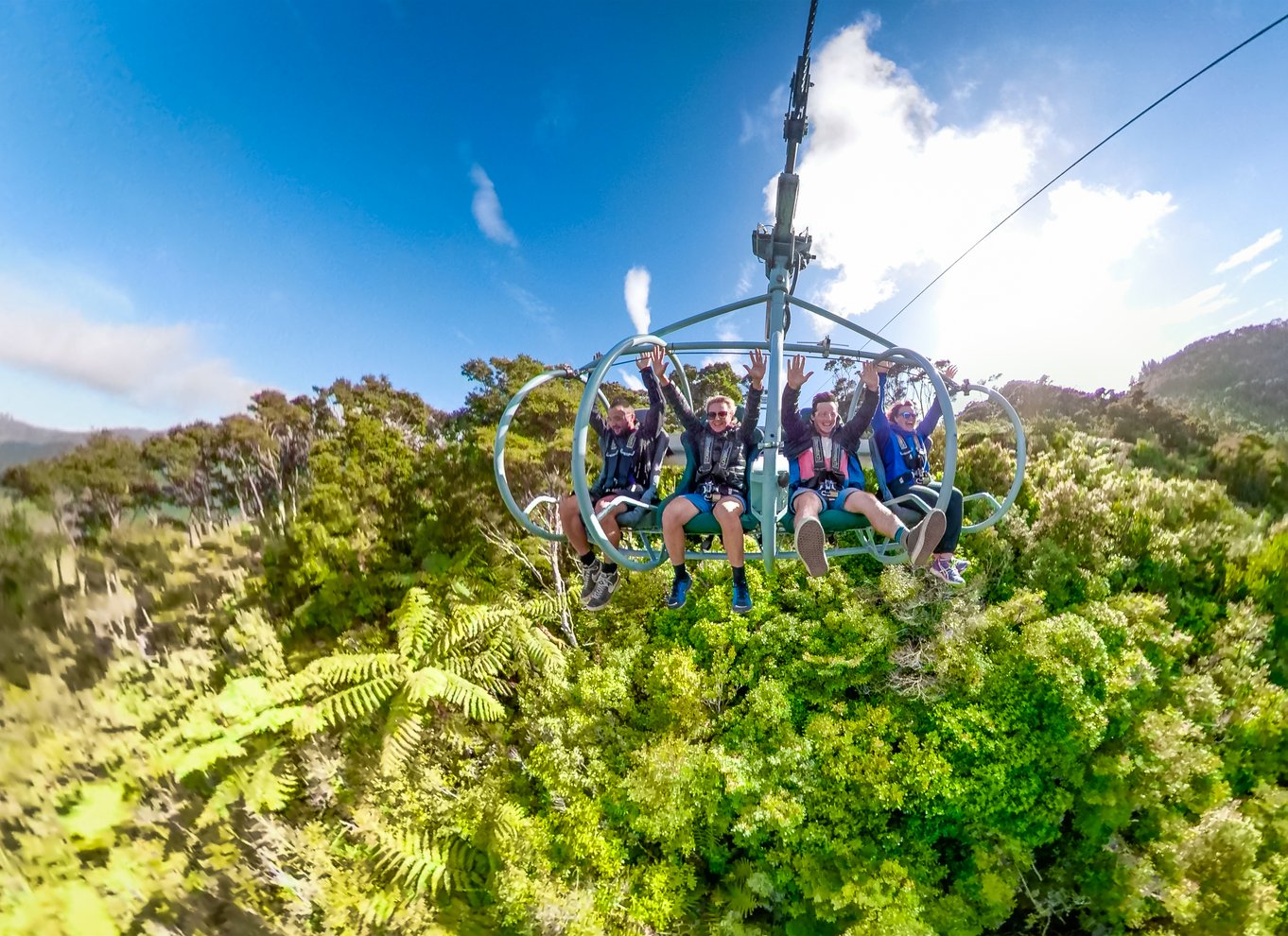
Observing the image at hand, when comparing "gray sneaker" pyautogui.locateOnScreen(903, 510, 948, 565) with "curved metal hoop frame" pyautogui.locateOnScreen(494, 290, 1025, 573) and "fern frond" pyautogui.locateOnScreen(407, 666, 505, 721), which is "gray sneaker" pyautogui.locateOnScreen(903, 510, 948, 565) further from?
"fern frond" pyautogui.locateOnScreen(407, 666, 505, 721)

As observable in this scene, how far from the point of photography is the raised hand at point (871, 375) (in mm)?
3209

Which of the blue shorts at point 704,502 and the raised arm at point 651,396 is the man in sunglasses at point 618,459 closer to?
the raised arm at point 651,396

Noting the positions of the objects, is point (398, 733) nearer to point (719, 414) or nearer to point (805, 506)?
point (719, 414)

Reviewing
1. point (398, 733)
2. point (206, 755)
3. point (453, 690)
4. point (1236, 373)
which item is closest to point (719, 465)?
point (453, 690)

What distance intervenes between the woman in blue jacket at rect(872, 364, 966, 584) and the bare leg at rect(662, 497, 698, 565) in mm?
1313

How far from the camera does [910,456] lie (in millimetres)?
3361

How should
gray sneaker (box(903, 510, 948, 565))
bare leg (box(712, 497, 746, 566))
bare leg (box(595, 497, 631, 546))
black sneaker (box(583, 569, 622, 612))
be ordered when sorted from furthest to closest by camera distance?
1. black sneaker (box(583, 569, 622, 612))
2. bare leg (box(595, 497, 631, 546))
3. bare leg (box(712, 497, 746, 566))
4. gray sneaker (box(903, 510, 948, 565))

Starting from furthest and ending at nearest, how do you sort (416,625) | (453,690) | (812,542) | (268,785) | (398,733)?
(416,625), (453,690), (398,733), (268,785), (812,542)

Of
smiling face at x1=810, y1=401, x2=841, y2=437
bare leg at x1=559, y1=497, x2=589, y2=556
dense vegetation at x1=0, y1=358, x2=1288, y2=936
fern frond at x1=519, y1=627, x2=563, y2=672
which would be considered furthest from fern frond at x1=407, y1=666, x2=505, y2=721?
smiling face at x1=810, y1=401, x2=841, y2=437

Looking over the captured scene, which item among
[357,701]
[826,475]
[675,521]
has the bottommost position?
[357,701]

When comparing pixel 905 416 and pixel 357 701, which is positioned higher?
pixel 905 416

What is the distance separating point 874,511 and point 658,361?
1.55 metres

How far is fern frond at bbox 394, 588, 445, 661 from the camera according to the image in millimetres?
8297

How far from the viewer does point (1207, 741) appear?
880 cm
